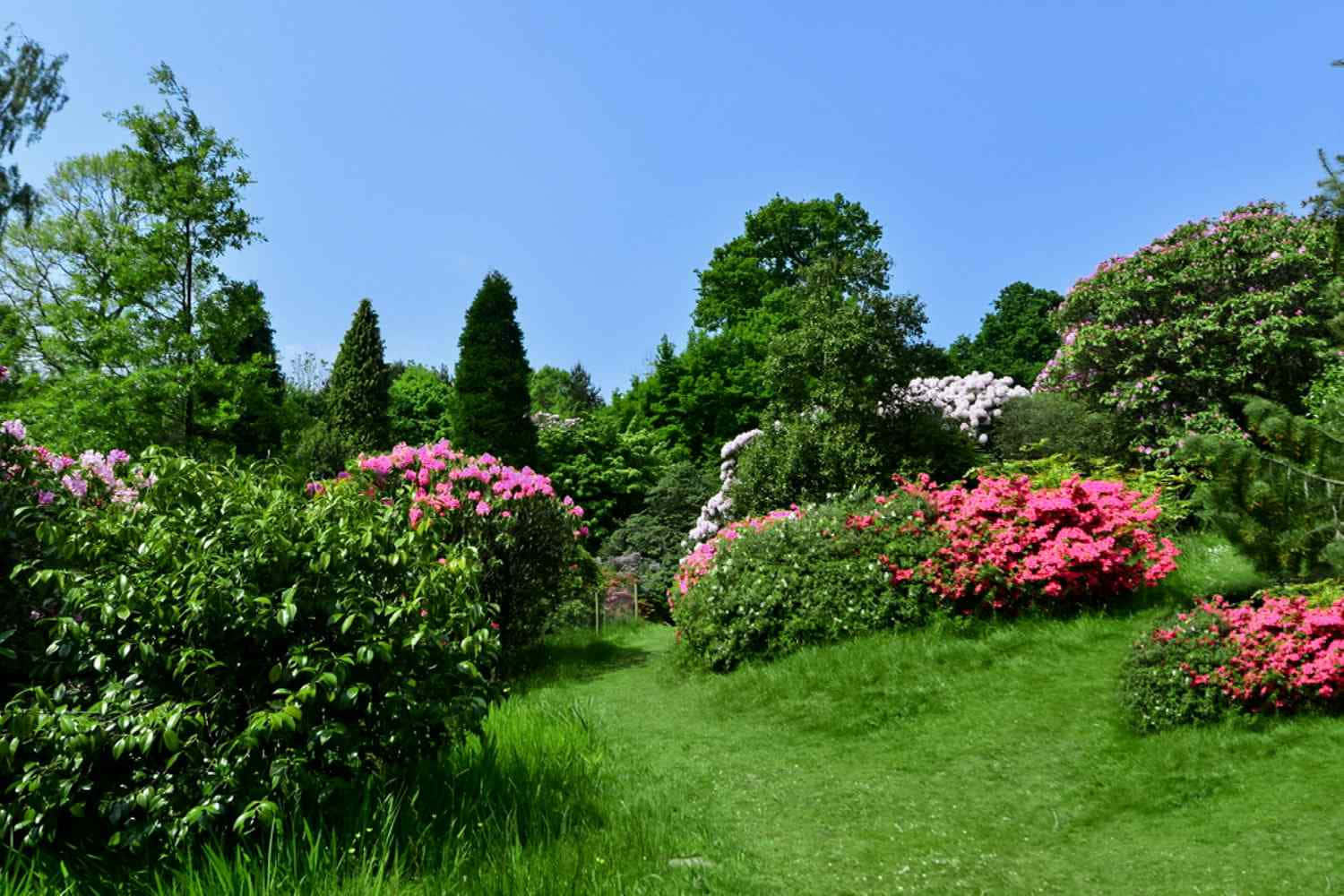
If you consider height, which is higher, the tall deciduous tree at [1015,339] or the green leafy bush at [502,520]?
the tall deciduous tree at [1015,339]

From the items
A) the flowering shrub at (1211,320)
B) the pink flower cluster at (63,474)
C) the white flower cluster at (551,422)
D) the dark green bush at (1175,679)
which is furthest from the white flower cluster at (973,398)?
the pink flower cluster at (63,474)

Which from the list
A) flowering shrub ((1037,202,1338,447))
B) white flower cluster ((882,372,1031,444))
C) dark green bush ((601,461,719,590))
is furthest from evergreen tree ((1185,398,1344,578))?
dark green bush ((601,461,719,590))

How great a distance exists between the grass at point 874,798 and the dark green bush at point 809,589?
2.48 feet

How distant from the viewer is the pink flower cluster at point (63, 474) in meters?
4.25

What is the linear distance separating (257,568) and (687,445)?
23.1m

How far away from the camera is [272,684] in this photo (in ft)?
12.6

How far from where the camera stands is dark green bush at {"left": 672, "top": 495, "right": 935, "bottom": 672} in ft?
27.7

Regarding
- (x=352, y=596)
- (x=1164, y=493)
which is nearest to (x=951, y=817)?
(x=352, y=596)

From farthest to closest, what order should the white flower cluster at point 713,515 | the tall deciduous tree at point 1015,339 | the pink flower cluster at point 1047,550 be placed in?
1. the tall deciduous tree at point 1015,339
2. the white flower cluster at point 713,515
3. the pink flower cluster at point 1047,550

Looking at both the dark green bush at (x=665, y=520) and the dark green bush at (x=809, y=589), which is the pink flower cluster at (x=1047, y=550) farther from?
the dark green bush at (x=665, y=520)

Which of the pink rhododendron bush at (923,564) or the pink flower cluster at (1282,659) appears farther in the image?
the pink rhododendron bush at (923,564)

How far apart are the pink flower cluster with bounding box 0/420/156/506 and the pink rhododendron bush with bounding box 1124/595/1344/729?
6326 mm

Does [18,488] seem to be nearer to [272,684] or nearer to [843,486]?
[272,684]

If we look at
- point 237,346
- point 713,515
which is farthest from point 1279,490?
point 237,346
